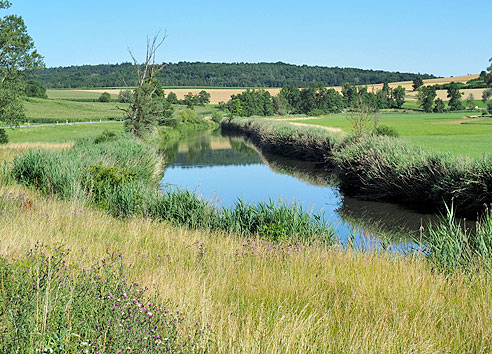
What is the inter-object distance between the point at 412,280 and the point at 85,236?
16.3 ft

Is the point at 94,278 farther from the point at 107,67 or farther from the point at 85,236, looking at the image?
→ the point at 107,67

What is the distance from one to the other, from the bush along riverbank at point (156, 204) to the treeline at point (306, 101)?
92801 millimetres

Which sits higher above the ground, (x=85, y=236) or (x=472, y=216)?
(x=85, y=236)

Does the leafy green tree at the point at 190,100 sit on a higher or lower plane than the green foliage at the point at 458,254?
higher

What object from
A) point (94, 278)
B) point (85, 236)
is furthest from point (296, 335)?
point (85, 236)

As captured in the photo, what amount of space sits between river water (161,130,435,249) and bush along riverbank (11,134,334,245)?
0.53 meters

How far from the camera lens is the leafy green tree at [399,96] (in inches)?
4409

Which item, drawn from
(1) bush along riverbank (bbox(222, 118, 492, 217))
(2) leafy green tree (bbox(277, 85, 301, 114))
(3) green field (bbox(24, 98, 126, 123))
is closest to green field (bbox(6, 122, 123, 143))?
(3) green field (bbox(24, 98, 126, 123))

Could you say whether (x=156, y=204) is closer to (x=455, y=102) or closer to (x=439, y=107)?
(x=439, y=107)

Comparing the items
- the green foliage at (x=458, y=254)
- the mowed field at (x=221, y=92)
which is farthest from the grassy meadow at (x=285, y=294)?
the mowed field at (x=221, y=92)

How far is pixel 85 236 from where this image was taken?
25.1 ft

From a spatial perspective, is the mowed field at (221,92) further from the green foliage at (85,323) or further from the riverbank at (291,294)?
the green foliage at (85,323)

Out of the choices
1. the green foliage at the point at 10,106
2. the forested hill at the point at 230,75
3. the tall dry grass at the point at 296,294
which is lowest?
the tall dry grass at the point at 296,294

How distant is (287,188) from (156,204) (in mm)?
12236
